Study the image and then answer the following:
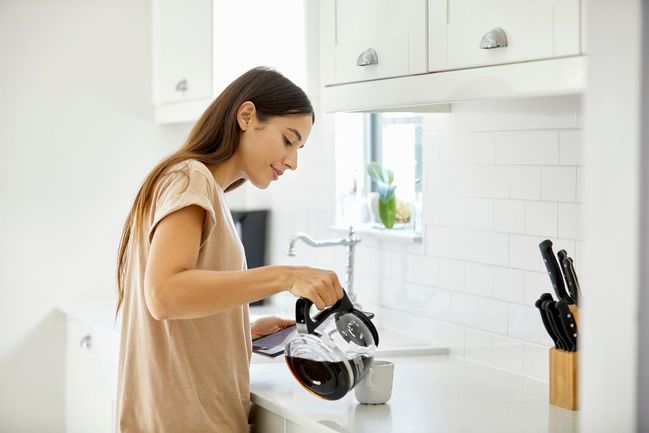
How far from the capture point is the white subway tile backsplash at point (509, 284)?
88.3 inches

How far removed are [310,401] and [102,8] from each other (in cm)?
220

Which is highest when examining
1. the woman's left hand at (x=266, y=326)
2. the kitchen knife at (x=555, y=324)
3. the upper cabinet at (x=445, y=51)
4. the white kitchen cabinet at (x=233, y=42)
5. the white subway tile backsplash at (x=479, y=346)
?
the white kitchen cabinet at (x=233, y=42)

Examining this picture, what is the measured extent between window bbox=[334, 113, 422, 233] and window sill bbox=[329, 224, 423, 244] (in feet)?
0.09

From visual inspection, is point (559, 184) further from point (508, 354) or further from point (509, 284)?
point (508, 354)

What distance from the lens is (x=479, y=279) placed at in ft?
7.86

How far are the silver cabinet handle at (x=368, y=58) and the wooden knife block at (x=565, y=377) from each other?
29.5 inches

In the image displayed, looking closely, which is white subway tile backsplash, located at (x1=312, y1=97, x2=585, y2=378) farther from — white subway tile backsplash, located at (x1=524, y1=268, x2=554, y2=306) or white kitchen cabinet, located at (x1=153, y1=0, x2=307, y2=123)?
white kitchen cabinet, located at (x1=153, y1=0, x2=307, y2=123)

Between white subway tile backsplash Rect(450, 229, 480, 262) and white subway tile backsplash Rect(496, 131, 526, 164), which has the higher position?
white subway tile backsplash Rect(496, 131, 526, 164)

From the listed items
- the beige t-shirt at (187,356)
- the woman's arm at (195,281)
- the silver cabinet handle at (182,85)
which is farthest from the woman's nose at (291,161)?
the silver cabinet handle at (182,85)

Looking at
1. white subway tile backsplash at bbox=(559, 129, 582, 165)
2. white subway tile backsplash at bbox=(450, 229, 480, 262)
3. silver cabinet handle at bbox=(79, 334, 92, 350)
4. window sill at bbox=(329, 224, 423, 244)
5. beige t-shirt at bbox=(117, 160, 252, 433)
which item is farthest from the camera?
silver cabinet handle at bbox=(79, 334, 92, 350)

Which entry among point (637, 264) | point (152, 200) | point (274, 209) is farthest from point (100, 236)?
point (637, 264)

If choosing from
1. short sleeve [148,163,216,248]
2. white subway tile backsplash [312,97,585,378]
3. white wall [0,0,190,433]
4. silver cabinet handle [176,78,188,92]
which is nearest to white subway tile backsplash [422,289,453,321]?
white subway tile backsplash [312,97,585,378]

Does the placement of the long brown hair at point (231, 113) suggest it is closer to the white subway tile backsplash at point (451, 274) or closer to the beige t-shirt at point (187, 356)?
the beige t-shirt at point (187, 356)

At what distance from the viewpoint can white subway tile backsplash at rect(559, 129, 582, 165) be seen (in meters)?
2.05
